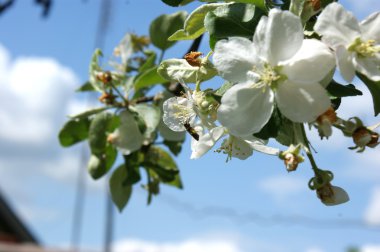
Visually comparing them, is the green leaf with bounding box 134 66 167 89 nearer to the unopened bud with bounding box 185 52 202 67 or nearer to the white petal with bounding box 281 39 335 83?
the unopened bud with bounding box 185 52 202 67

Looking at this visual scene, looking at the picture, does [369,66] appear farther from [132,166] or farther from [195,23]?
[132,166]

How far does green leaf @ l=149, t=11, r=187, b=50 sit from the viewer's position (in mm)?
1625

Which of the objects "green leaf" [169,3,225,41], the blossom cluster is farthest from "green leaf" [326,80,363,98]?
"green leaf" [169,3,225,41]

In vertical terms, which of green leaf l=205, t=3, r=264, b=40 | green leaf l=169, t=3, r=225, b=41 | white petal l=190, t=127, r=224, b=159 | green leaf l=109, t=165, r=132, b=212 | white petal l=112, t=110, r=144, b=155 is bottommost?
green leaf l=109, t=165, r=132, b=212

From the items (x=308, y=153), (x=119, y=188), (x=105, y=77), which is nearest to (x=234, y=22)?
(x=308, y=153)

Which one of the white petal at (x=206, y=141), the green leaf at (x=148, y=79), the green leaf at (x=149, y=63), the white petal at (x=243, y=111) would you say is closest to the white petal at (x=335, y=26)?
the white petal at (x=243, y=111)

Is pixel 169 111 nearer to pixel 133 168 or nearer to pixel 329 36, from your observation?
pixel 329 36

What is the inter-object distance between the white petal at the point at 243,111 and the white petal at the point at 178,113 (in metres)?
0.15

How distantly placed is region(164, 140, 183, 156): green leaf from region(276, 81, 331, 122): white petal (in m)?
0.89

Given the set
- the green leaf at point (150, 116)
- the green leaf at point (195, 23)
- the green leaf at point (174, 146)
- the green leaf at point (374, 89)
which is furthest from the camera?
the green leaf at point (174, 146)

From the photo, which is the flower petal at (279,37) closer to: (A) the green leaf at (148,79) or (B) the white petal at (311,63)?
(B) the white petal at (311,63)

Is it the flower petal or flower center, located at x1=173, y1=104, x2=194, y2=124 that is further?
flower center, located at x1=173, y1=104, x2=194, y2=124

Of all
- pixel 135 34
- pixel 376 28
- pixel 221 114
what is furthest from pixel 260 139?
pixel 135 34

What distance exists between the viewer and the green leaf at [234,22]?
2.90ft
